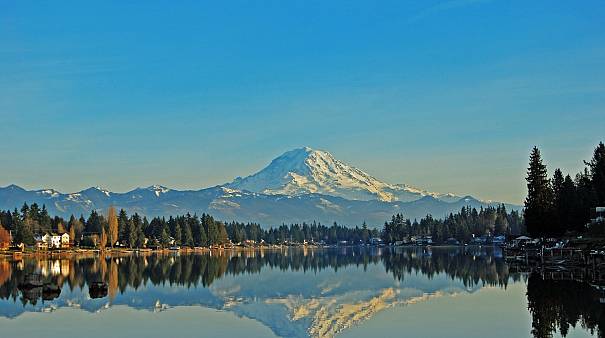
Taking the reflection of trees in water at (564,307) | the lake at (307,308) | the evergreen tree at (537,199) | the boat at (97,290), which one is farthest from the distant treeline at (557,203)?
the boat at (97,290)

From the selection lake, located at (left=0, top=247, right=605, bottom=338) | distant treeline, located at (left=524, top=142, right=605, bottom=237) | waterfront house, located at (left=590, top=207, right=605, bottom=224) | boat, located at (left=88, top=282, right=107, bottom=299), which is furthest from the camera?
distant treeline, located at (left=524, top=142, right=605, bottom=237)

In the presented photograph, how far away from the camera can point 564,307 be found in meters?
46.9

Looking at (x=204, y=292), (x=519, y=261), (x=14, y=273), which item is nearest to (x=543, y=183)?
(x=519, y=261)

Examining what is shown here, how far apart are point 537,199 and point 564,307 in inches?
3039

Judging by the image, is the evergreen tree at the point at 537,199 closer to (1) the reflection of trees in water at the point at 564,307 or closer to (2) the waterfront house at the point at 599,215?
(2) the waterfront house at the point at 599,215

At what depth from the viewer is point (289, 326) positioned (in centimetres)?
4644

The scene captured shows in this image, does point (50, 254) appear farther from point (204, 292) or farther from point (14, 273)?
point (204, 292)

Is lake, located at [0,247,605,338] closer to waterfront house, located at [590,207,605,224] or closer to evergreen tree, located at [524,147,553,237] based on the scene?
waterfront house, located at [590,207,605,224]

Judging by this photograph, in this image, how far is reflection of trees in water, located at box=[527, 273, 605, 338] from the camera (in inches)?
1563

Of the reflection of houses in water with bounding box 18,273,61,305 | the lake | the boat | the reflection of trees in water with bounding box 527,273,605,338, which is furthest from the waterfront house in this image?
the reflection of houses in water with bounding box 18,273,61,305

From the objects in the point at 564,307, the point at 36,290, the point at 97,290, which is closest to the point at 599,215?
the point at 564,307

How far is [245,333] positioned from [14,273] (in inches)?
2372

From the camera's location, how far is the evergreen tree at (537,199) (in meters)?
120

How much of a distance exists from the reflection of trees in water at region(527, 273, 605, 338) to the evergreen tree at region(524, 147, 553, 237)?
5729 cm
